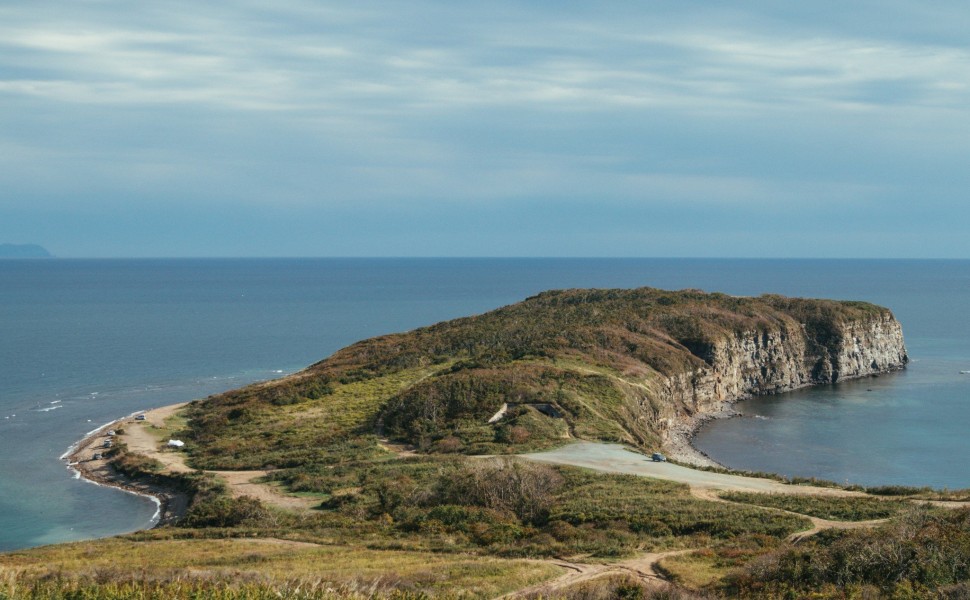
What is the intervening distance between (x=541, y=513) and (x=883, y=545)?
54.4ft

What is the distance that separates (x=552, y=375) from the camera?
70.6 meters

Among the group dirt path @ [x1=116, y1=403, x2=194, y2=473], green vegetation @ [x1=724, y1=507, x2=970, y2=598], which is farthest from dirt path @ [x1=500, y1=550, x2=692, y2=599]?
dirt path @ [x1=116, y1=403, x2=194, y2=473]

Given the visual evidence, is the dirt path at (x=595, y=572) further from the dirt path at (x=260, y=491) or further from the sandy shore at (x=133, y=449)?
the sandy shore at (x=133, y=449)

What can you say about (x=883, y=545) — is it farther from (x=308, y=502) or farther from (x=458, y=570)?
(x=308, y=502)

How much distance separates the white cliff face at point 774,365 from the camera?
81062 mm

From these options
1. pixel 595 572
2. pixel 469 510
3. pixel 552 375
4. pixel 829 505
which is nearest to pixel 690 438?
pixel 552 375

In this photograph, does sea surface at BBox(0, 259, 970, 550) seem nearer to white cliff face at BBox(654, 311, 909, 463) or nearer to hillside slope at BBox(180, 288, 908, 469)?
white cliff face at BBox(654, 311, 909, 463)

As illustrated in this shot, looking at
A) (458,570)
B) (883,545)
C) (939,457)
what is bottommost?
(939,457)

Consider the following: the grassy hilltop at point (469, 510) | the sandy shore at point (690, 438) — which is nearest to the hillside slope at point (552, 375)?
the grassy hilltop at point (469, 510)

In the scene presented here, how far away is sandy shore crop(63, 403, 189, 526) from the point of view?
2014 inches

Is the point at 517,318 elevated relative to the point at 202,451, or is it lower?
elevated

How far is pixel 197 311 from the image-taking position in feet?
651

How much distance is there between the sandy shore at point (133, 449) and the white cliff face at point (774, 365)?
3852 cm

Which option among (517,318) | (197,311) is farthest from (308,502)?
(197,311)
